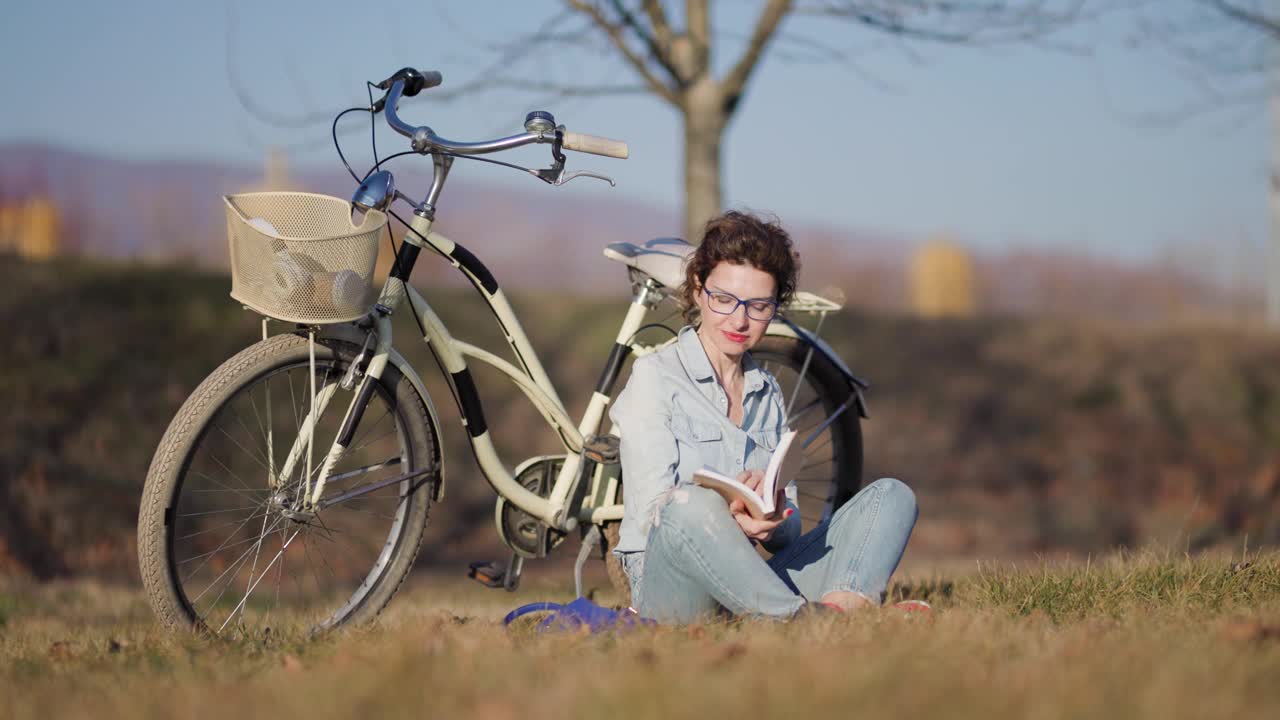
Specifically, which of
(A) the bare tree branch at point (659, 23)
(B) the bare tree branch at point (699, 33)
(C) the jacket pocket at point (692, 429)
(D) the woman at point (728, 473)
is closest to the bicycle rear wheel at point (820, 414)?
(D) the woman at point (728, 473)

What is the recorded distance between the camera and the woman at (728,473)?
3164mm

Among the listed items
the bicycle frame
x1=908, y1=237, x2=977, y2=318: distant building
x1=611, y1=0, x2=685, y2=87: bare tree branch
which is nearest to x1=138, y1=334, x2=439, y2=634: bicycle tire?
the bicycle frame

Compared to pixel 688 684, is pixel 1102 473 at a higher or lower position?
lower

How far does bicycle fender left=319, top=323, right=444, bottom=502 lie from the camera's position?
139 inches

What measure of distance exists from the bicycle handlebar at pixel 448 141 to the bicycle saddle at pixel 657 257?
0.39m

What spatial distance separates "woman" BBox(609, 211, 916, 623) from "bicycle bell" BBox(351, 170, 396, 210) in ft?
2.91

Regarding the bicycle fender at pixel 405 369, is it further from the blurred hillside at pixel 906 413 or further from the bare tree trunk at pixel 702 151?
the blurred hillside at pixel 906 413

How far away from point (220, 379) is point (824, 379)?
2.22 meters

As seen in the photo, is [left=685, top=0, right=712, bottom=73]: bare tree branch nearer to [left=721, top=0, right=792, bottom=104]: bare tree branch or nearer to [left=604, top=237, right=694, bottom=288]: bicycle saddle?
[left=721, top=0, right=792, bottom=104]: bare tree branch

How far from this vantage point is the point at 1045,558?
4070 millimetres

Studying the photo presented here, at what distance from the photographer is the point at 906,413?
36.9 feet

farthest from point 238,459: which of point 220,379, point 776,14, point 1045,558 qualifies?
point 1045,558

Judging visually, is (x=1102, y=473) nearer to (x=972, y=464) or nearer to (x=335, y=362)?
(x=972, y=464)

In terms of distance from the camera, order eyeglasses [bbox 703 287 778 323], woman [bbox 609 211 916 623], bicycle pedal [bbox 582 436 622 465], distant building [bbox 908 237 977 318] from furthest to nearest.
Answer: distant building [bbox 908 237 977 318], bicycle pedal [bbox 582 436 622 465], eyeglasses [bbox 703 287 778 323], woman [bbox 609 211 916 623]
